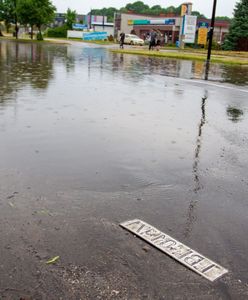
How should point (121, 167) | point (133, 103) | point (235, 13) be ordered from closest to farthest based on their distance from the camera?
point (121, 167) → point (133, 103) → point (235, 13)

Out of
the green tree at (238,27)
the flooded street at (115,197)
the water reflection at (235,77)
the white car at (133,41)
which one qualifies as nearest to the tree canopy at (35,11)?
the white car at (133,41)

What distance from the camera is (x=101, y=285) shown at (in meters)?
3.24

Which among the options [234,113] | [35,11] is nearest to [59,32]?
[35,11]

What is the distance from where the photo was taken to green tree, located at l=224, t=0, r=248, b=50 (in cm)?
Answer: 5134

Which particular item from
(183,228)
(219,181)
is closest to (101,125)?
(219,181)

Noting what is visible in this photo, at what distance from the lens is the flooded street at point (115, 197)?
333 centimetres

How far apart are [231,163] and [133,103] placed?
5397 mm

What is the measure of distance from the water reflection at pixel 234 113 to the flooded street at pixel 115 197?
0.23 feet

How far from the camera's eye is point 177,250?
3805 mm

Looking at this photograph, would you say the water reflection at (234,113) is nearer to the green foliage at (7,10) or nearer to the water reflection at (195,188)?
the water reflection at (195,188)

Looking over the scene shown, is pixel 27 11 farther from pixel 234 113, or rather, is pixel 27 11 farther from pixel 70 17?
pixel 234 113

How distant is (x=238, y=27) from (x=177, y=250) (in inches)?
2073

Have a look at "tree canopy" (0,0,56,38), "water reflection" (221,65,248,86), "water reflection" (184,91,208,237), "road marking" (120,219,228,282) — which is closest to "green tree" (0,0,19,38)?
"tree canopy" (0,0,56,38)

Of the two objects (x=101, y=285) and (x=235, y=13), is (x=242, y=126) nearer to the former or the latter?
(x=101, y=285)
